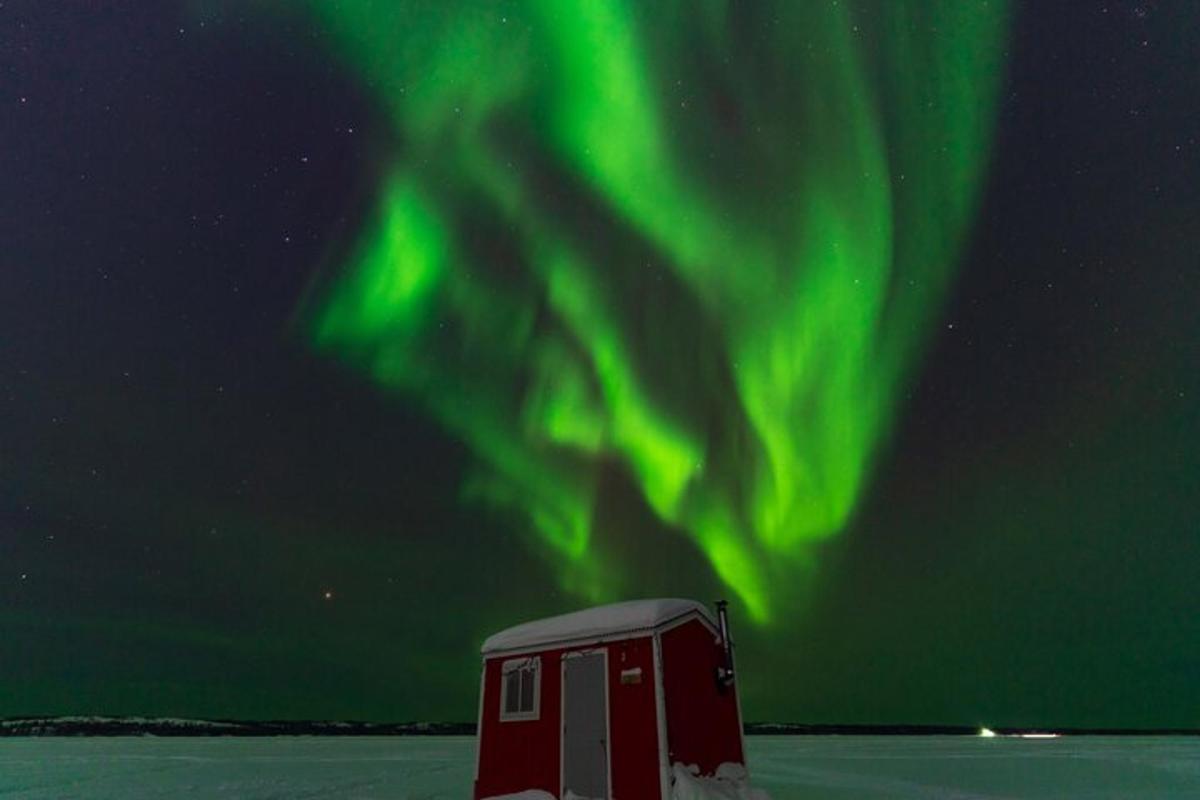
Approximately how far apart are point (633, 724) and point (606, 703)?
2.18 feet

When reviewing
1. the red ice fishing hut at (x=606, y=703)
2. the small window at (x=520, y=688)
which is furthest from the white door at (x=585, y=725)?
the small window at (x=520, y=688)

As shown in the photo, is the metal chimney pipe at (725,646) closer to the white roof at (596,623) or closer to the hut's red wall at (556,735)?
the white roof at (596,623)

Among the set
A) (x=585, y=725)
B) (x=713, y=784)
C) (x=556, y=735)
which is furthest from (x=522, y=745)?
(x=713, y=784)

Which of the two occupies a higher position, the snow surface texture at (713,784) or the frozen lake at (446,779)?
the frozen lake at (446,779)

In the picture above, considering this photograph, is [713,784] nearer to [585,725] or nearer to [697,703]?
[697,703]

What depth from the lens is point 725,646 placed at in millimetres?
16312

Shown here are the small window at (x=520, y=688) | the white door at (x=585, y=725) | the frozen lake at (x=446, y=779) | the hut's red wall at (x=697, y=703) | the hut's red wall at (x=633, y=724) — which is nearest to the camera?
the hut's red wall at (x=633, y=724)

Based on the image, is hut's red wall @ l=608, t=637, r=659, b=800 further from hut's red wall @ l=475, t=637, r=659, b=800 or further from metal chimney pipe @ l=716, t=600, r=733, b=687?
metal chimney pipe @ l=716, t=600, r=733, b=687

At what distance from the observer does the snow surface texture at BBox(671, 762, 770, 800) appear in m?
13.2

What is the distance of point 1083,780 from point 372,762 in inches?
1269

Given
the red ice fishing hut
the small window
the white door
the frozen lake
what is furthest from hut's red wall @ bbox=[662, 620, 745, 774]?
the frozen lake

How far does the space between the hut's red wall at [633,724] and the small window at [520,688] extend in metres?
1.77

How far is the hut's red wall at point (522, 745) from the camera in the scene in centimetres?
1467

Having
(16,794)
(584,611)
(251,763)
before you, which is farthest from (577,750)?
(251,763)
